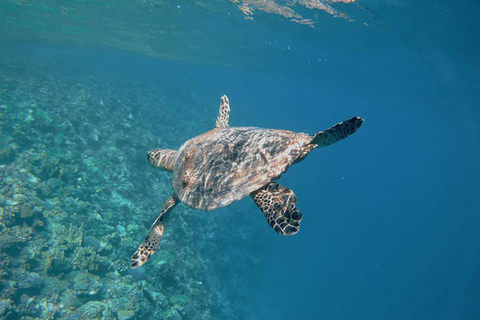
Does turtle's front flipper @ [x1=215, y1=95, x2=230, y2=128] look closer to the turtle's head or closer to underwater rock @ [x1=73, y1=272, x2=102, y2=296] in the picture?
the turtle's head

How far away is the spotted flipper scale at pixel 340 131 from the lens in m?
3.45

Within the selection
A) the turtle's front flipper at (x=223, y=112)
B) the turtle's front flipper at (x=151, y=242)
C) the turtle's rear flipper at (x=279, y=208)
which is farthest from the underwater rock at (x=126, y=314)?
the turtle's rear flipper at (x=279, y=208)

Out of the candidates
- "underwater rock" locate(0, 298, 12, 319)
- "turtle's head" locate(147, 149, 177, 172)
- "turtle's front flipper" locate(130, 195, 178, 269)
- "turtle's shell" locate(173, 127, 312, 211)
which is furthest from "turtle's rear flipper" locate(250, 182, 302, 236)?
"underwater rock" locate(0, 298, 12, 319)

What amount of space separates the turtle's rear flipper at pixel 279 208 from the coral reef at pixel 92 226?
6713 millimetres

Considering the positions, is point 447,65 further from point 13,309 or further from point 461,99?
point 13,309

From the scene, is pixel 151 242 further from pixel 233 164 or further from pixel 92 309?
pixel 92 309

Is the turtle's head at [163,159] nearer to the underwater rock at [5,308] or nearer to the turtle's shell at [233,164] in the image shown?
the turtle's shell at [233,164]

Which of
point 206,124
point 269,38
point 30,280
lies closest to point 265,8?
point 269,38

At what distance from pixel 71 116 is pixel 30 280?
9.91m

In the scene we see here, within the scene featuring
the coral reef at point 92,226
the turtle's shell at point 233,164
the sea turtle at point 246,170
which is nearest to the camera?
the sea turtle at point 246,170

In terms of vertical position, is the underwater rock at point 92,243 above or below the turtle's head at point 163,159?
below

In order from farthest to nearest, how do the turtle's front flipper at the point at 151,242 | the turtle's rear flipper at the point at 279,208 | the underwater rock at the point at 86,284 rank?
the underwater rock at the point at 86,284 < the turtle's front flipper at the point at 151,242 < the turtle's rear flipper at the point at 279,208

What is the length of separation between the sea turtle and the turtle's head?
1.04 metres

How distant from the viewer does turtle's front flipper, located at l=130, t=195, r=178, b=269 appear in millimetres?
4731
